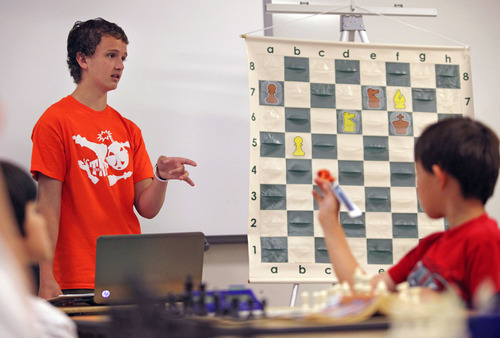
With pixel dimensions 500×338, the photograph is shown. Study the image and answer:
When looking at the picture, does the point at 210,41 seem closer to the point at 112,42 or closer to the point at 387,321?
the point at 112,42

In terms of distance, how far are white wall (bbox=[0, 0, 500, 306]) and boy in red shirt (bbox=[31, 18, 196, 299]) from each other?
0.26m

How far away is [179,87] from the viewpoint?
286 centimetres

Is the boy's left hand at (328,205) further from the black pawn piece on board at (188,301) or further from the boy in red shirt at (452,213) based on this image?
the black pawn piece on board at (188,301)

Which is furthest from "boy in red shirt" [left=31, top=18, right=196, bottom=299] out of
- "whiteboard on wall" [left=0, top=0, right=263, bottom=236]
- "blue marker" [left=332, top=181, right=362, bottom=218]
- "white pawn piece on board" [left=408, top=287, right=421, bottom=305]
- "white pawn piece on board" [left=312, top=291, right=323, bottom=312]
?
"white pawn piece on board" [left=408, top=287, right=421, bottom=305]

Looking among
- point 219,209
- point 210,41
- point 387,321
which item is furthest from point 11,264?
point 210,41

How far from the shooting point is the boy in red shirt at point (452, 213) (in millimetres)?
1237

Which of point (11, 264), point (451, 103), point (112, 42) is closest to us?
point (11, 264)

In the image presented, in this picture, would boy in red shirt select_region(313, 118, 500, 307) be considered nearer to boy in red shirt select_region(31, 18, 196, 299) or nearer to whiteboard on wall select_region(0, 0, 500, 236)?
boy in red shirt select_region(31, 18, 196, 299)

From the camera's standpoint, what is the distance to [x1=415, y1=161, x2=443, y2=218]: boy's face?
1.42m

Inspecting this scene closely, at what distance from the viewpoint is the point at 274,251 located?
260 cm

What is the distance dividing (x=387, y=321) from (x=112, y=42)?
1947mm

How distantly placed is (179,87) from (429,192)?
5.47ft

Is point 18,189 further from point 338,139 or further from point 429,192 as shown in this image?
point 338,139

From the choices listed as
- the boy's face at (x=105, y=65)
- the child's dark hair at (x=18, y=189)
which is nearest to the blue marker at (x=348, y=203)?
the child's dark hair at (x=18, y=189)
